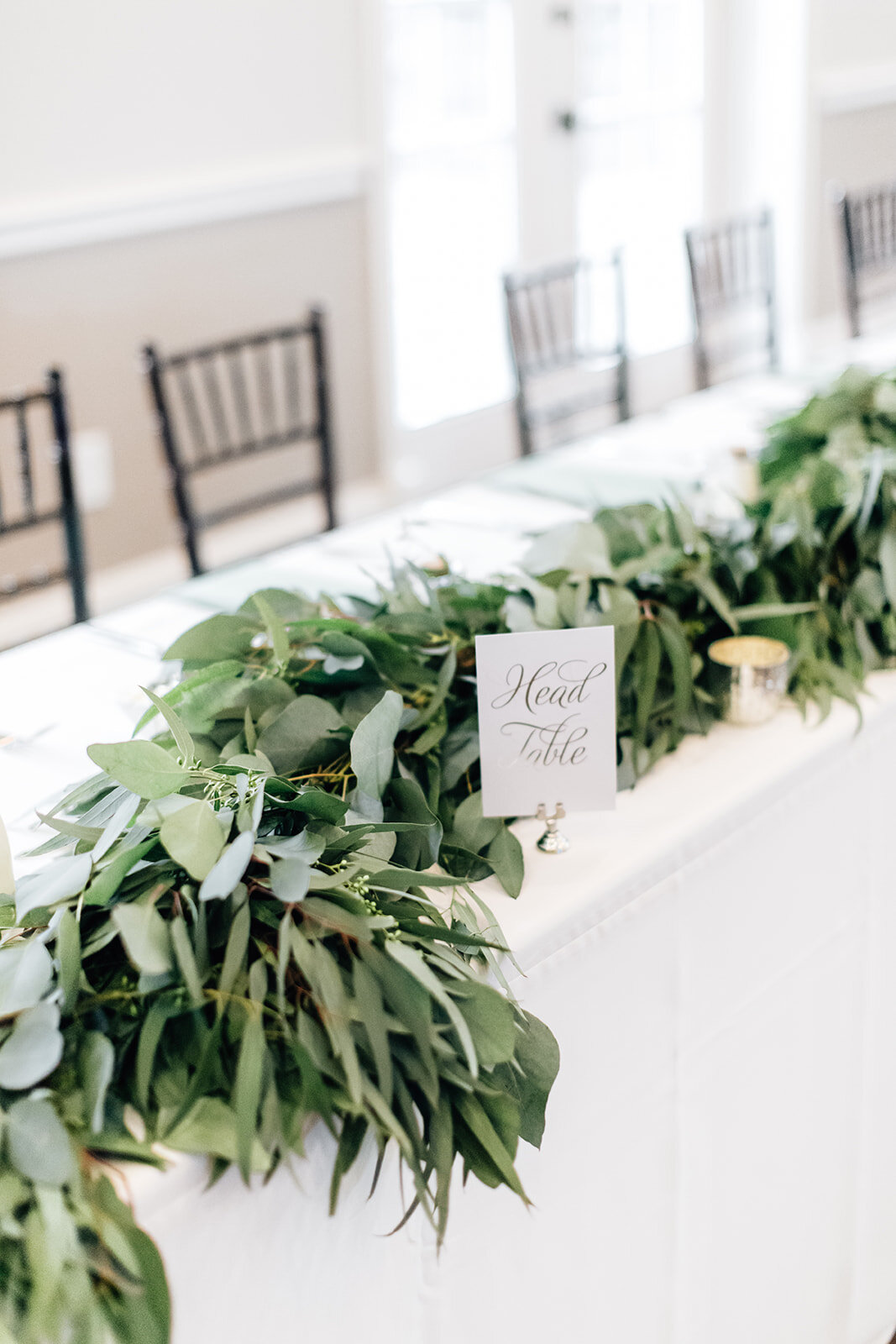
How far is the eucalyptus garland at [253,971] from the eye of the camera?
0.57 metres

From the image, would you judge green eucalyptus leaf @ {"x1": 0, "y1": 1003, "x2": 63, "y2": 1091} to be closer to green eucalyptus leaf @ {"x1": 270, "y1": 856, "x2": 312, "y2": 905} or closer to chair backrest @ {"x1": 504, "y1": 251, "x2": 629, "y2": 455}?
green eucalyptus leaf @ {"x1": 270, "y1": 856, "x2": 312, "y2": 905}

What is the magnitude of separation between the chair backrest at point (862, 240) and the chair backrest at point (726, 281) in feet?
0.73

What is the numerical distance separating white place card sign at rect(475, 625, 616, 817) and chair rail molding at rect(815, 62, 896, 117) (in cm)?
447

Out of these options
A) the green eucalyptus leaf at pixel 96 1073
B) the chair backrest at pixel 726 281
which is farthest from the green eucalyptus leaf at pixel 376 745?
the chair backrest at pixel 726 281

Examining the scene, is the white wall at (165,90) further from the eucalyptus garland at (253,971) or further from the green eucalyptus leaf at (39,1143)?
the green eucalyptus leaf at (39,1143)

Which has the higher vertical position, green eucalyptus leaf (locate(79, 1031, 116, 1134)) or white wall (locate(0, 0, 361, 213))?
white wall (locate(0, 0, 361, 213))

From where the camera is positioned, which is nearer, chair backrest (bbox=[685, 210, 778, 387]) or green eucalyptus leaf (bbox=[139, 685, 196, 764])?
green eucalyptus leaf (bbox=[139, 685, 196, 764])

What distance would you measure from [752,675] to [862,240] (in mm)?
2670

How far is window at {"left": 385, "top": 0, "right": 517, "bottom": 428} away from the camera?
3.48 meters

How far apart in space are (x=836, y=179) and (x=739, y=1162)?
468cm

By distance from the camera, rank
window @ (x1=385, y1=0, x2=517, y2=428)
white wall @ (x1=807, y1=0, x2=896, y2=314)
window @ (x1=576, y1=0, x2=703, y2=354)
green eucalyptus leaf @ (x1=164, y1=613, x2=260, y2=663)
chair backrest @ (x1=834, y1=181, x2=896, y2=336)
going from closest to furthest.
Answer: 1. green eucalyptus leaf @ (x1=164, y1=613, x2=260, y2=663)
2. chair backrest @ (x1=834, y1=181, x2=896, y2=336)
3. window @ (x1=385, y1=0, x2=517, y2=428)
4. window @ (x1=576, y1=0, x2=703, y2=354)
5. white wall @ (x1=807, y1=0, x2=896, y2=314)

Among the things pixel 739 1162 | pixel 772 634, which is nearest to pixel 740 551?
pixel 772 634

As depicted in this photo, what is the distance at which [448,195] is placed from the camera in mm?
3666

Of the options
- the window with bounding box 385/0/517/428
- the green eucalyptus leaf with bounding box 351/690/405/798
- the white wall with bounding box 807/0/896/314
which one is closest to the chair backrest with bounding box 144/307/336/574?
the window with bounding box 385/0/517/428
